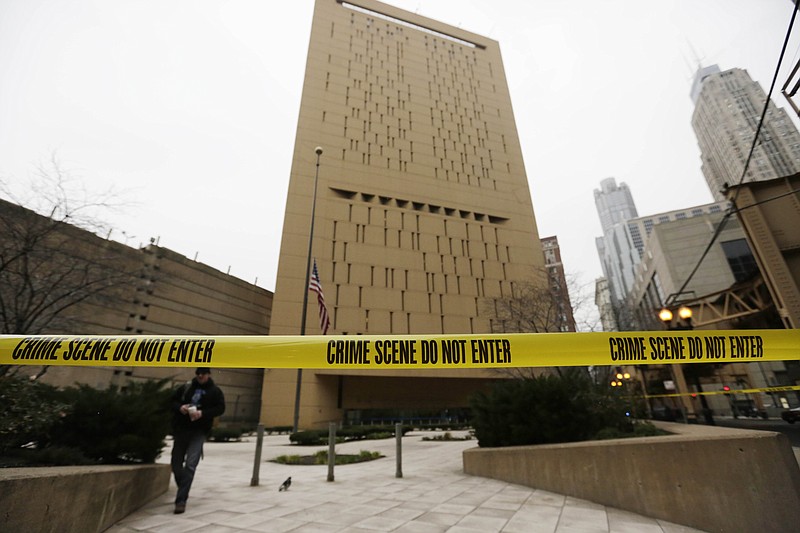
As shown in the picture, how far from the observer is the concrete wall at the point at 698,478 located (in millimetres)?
3506

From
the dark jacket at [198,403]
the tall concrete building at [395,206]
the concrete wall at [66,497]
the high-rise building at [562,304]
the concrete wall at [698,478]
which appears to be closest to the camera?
the concrete wall at [66,497]

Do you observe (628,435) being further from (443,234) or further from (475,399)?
(443,234)

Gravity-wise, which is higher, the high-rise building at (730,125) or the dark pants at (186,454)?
the high-rise building at (730,125)

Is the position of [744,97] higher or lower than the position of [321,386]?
higher

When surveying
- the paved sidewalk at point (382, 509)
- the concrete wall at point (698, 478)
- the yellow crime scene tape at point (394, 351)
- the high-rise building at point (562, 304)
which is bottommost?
the paved sidewalk at point (382, 509)

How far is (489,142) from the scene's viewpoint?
1826 inches

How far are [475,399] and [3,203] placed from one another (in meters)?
15.2

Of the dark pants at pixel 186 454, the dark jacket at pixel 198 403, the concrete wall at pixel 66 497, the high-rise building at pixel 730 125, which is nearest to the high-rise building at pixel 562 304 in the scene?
the dark jacket at pixel 198 403

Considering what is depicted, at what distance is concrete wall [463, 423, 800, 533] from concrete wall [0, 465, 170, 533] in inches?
237

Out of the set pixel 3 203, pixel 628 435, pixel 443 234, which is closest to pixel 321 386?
pixel 443 234

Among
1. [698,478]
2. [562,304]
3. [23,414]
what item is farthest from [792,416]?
[23,414]

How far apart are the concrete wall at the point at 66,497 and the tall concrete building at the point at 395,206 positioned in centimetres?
2548

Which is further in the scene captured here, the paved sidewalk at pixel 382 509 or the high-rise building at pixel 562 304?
the high-rise building at pixel 562 304

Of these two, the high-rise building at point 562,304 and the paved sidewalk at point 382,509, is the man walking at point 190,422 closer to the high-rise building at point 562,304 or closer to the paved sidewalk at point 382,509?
the paved sidewalk at point 382,509
